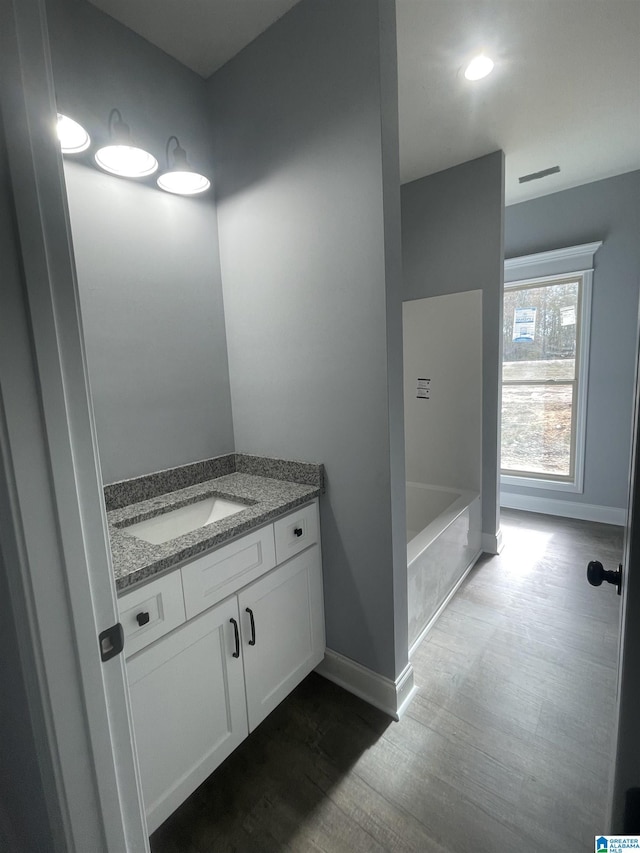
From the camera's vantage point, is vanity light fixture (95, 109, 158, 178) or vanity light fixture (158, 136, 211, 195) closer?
vanity light fixture (95, 109, 158, 178)

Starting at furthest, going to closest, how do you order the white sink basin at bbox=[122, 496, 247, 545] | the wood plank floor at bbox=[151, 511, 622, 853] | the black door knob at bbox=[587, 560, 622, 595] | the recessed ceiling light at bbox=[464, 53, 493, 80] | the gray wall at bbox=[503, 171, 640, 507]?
the gray wall at bbox=[503, 171, 640, 507] → the recessed ceiling light at bbox=[464, 53, 493, 80] → the white sink basin at bbox=[122, 496, 247, 545] → the wood plank floor at bbox=[151, 511, 622, 853] → the black door knob at bbox=[587, 560, 622, 595]

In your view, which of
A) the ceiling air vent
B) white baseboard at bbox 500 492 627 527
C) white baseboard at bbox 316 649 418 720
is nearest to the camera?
white baseboard at bbox 316 649 418 720

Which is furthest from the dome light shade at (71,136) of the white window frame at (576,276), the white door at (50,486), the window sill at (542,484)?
the window sill at (542,484)

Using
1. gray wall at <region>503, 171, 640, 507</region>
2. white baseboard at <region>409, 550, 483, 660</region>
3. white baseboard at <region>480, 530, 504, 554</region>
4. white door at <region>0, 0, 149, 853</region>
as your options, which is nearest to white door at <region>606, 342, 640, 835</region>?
white door at <region>0, 0, 149, 853</region>

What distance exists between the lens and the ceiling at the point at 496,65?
156cm

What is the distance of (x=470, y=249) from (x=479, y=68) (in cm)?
105

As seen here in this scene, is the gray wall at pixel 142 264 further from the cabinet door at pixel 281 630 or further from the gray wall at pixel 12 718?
the gray wall at pixel 12 718

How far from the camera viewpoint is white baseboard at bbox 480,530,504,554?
2975 mm

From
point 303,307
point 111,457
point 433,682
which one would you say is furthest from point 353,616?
point 303,307

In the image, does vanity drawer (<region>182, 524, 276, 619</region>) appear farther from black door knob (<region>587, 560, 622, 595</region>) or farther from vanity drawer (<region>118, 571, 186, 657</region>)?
black door knob (<region>587, 560, 622, 595</region>)

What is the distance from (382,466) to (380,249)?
82 cm

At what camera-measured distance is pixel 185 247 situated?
1825 millimetres

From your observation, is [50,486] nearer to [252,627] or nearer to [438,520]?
[252,627]

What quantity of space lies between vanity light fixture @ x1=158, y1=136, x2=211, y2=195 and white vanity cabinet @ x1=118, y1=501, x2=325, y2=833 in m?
1.45
